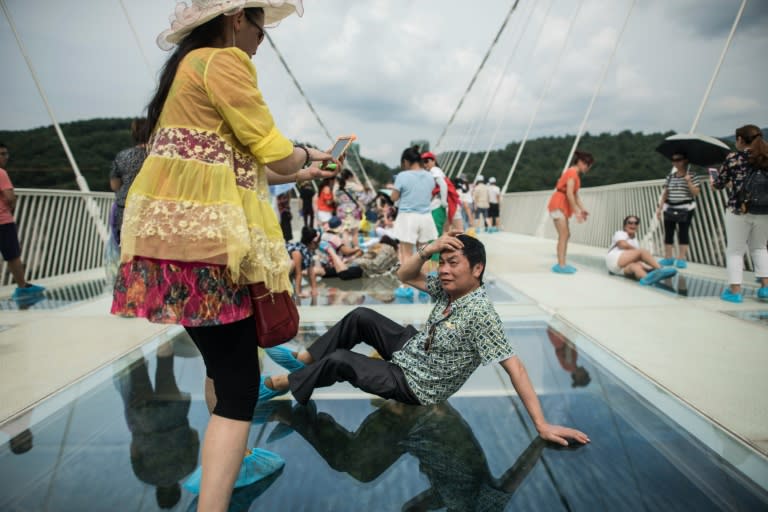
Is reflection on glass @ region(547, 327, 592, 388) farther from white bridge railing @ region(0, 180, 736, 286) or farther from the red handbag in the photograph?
white bridge railing @ region(0, 180, 736, 286)

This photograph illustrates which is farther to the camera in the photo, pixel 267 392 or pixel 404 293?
pixel 404 293

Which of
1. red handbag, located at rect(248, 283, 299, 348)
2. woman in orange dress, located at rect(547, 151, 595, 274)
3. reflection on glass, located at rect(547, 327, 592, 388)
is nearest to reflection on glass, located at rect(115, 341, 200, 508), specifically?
red handbag, located at rect(248, 283, 299, 348)

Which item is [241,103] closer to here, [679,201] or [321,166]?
[321,166]

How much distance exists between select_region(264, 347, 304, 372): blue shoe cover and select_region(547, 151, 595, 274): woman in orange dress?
4.64 metres

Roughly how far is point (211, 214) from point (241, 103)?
292 millimetres

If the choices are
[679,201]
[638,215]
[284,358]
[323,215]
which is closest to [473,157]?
[638,215]

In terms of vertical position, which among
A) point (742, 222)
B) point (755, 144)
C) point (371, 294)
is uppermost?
point (755, 144)

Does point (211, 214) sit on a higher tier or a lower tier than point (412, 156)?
lower

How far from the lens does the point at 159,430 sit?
6.71 ft

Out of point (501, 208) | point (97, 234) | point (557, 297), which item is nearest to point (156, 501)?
point (557, 297)

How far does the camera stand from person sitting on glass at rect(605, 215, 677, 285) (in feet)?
18.0

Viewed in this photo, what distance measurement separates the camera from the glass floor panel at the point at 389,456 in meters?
1.56

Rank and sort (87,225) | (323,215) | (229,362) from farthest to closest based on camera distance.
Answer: (323,215), (87,225), (229,362)

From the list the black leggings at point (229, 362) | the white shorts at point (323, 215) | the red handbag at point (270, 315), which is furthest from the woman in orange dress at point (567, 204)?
the black leggings at point (229, 362)
